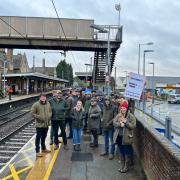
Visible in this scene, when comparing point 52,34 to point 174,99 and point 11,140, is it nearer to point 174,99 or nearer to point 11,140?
point 11,140

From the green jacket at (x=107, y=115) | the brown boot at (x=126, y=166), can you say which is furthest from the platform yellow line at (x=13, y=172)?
the green jacket at (x=107, y=115)

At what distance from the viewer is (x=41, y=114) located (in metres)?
9.85

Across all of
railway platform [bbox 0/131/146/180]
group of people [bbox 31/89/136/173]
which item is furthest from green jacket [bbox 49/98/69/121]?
railway platform [bbox 0/131/146/180]

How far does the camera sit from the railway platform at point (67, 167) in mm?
7883

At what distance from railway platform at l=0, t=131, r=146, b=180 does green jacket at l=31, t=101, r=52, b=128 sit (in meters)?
0.89

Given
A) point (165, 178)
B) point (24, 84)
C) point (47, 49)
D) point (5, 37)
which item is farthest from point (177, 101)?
point (165, 178)

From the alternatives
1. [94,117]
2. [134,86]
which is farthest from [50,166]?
[134,86]

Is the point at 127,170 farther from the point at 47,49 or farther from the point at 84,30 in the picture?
the point at 47,49

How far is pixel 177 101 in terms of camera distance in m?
64.8

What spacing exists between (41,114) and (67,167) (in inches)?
72.4

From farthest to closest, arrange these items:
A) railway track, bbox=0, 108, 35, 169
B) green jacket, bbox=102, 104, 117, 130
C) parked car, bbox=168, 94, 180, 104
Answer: parked car, bbox=168, 94, 180, 104 < railway track, bbox=0, 108, 35, 169 < green jacket, bbox=102, 104, 117, 130

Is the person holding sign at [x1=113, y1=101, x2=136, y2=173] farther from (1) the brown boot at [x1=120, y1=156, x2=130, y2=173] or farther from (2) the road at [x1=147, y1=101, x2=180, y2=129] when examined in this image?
(2) the road at [x1=147, y1=101, x2=180, y2=129]

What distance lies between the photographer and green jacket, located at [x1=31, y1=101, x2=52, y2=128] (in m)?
9.83

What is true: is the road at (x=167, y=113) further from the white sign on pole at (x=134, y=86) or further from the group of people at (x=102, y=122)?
the white sign on pole at (x=134, y=86)
